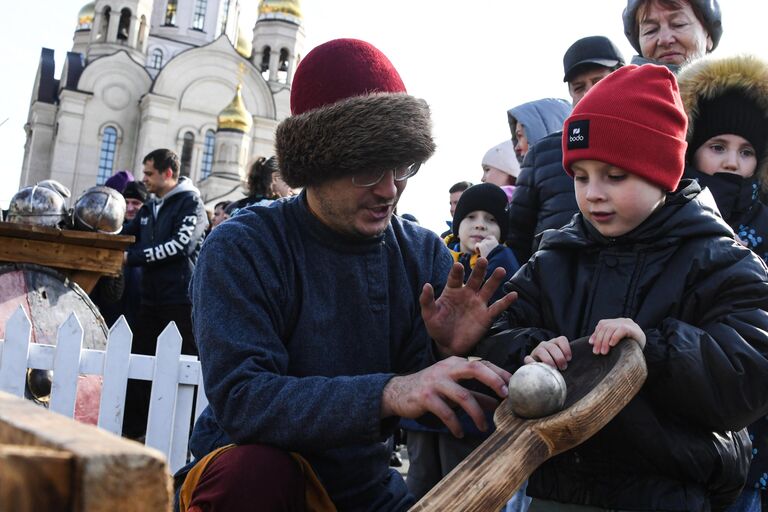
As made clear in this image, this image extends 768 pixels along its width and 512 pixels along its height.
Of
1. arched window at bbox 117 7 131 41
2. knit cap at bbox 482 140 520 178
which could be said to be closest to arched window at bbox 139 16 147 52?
arched window at bbox 117 7 131 41

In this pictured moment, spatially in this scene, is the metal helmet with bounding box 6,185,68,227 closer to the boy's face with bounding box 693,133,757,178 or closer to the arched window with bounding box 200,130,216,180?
the boy's face with bounding box 693,133,757,178

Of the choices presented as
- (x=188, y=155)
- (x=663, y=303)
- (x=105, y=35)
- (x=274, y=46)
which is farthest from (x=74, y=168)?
(x=663, y=303)

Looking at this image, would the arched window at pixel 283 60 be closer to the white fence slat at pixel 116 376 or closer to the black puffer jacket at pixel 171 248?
the black puffer jacket at pixel 171 248

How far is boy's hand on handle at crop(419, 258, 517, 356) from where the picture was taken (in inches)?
77.9

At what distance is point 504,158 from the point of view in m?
5.00

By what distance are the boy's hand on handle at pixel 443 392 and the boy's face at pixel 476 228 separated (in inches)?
91.3

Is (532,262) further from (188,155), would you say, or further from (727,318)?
(188,155)

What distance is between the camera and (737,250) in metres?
1.99

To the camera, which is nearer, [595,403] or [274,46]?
[595,403]

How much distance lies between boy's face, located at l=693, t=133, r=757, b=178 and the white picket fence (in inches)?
105

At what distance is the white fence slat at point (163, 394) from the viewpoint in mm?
4324

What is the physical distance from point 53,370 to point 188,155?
44603 mm

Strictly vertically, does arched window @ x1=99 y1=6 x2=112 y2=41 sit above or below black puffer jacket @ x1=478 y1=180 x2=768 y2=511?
above

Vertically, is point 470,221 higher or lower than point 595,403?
higher
